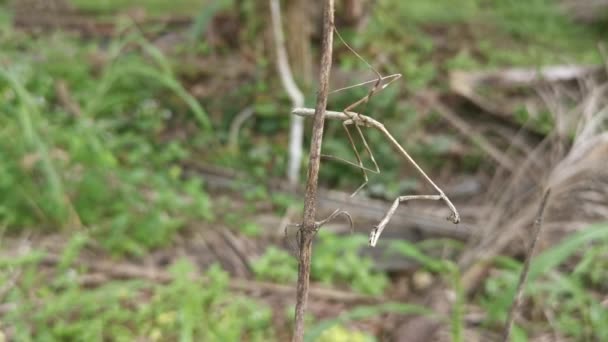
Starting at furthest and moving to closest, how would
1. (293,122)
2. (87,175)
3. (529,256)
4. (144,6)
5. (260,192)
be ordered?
(144,6) → (293,122) → (260,192) → (87,175) → (529,256)

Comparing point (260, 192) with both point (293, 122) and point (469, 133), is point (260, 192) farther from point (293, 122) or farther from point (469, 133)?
point (469, 133)

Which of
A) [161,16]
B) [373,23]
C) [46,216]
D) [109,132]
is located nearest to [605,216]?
[46,216]

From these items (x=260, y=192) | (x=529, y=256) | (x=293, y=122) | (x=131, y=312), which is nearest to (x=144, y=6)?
(x=293, y=122)

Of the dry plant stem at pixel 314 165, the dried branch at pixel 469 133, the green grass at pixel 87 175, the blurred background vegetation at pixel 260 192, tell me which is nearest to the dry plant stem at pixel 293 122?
the blurred background vegetation at pixel 260 192

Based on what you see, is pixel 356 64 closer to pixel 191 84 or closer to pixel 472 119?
pixel 472 119

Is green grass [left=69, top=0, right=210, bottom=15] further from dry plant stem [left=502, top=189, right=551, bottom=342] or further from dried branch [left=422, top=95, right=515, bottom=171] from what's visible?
dry plant stem [left=502, top=189, right=551, bottom=342]
